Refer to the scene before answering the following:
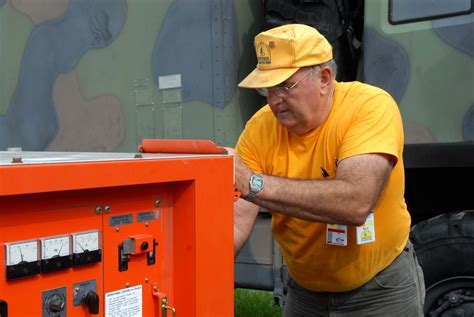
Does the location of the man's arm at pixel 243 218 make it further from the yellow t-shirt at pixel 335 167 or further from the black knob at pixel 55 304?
the black knob at pixel 55 304

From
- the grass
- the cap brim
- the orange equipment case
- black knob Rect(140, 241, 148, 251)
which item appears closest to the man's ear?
the cap brim

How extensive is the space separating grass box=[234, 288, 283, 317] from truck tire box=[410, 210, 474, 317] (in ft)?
6.63

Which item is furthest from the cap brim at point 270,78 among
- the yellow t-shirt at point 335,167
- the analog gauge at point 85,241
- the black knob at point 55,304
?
the black knob at point 55,304

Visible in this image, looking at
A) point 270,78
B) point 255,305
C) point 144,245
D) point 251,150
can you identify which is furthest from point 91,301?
point 255,305

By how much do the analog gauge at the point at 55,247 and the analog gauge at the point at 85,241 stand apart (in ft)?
0.06

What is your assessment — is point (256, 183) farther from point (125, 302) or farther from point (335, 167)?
point (125, 302)

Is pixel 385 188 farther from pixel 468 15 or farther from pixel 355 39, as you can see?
pixel 355 39

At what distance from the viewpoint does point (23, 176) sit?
4.80 feet

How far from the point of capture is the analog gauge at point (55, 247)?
159cm

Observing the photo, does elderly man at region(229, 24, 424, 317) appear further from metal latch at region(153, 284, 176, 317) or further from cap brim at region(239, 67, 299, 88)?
metal latch at region(153, 284, 176, 317)

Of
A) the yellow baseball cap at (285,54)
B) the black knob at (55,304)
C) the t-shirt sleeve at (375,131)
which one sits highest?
the yellow baseball cap at (285,54)

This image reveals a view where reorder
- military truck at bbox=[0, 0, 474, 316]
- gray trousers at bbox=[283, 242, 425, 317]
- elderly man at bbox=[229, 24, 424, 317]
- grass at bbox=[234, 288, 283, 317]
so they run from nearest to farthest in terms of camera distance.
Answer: elderly man at bbox=[229, 24, 424, 317], gray trousers at bbox=[283, 242, 425, 317], military truck at bbox=[0, 0, 474, 316], grass at bbox=[234, 288, 283, 317]

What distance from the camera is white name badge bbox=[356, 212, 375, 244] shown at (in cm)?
244

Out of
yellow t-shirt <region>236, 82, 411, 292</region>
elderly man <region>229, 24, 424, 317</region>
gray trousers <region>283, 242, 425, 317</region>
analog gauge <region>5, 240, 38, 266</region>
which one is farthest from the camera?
gray trousers <region>283, 242, 425, 317</region>
